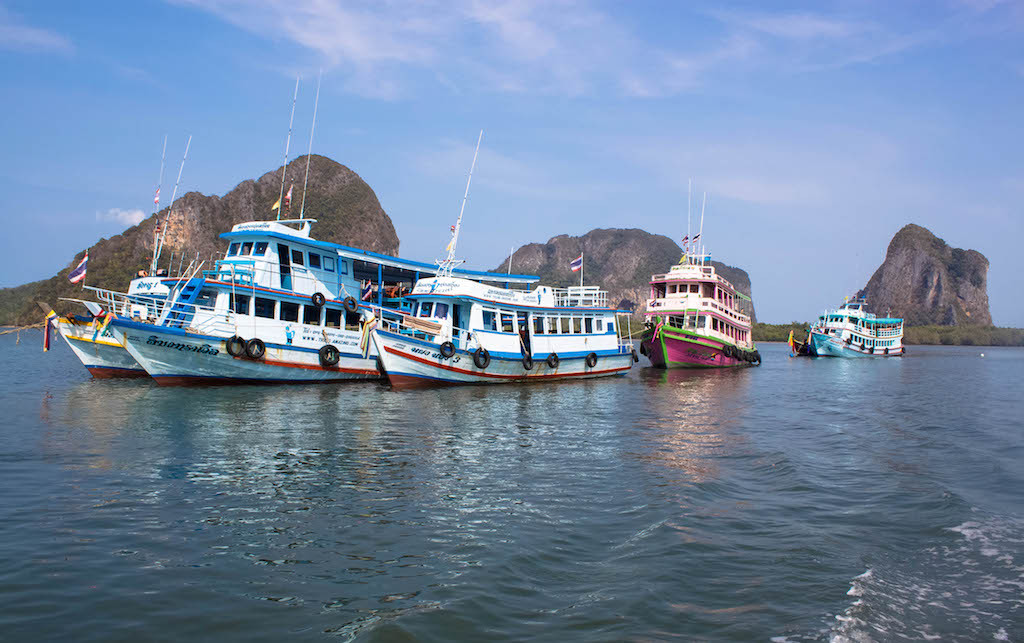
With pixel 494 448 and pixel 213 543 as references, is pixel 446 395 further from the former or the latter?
pixel 213 543

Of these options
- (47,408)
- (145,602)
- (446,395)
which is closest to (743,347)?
(446,395)

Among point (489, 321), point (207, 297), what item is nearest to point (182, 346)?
point (207, 297)

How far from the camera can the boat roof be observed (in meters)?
25.8

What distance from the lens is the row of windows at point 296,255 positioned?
25922 mm

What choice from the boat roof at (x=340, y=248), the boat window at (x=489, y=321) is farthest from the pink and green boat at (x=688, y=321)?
the boat window at (x=489, y=321)

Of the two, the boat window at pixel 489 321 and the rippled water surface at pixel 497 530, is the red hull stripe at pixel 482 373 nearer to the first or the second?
the boat window at pixel 489 321

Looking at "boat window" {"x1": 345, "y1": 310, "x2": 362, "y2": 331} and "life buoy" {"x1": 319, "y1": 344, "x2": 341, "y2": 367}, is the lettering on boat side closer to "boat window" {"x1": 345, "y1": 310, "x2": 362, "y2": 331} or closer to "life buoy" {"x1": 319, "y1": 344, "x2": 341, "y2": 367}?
"life buoy" {"x1": 319, "y1": 344, "x2": 341, "y2": 367}

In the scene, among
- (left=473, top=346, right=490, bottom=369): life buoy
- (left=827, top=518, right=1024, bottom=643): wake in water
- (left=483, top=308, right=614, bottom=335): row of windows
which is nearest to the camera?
(left=827, top=518, right=1024, bottom=643): wake in water

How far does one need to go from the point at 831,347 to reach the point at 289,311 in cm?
5531

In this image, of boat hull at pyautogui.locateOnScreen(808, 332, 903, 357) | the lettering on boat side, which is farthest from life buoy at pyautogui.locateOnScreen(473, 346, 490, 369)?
boat hull at pyautogui.locateOnScreen(808, 332, 903, 357)

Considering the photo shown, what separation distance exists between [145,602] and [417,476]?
5.44 meters

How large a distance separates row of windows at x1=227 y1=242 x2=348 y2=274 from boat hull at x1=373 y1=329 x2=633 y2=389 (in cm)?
615

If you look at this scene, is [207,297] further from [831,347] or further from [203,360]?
[831,347]

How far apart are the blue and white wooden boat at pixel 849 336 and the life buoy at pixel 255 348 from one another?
5532 centimetres
